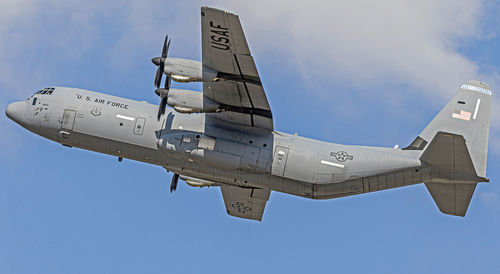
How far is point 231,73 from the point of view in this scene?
98.7 ft

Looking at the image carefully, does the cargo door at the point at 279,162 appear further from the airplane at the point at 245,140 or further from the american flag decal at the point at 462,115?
the american flag decal at the point at 462,115

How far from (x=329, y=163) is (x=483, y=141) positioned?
22.0 feet

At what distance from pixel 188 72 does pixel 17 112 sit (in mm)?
9463

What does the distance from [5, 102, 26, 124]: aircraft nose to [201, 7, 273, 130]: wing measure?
29.9ft

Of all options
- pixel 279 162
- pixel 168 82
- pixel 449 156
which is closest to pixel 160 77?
pixel 168 82

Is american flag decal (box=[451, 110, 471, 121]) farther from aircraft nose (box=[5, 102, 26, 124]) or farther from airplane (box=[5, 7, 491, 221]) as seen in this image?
aircraft nose (box=[5, 102, 26, 124])

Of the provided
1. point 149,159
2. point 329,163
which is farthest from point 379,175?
point 149,159

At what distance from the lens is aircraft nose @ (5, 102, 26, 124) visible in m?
34.3

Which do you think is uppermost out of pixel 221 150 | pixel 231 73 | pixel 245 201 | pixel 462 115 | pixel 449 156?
pixel 462 115

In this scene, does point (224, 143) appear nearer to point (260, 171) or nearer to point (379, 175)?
point (260, 171)

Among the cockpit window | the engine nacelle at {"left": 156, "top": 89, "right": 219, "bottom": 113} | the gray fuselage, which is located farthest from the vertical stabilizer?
the cockpit window

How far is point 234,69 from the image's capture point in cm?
2995

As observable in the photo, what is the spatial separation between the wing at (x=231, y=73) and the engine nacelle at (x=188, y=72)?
4cm

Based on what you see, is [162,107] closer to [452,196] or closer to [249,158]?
[249,158]
